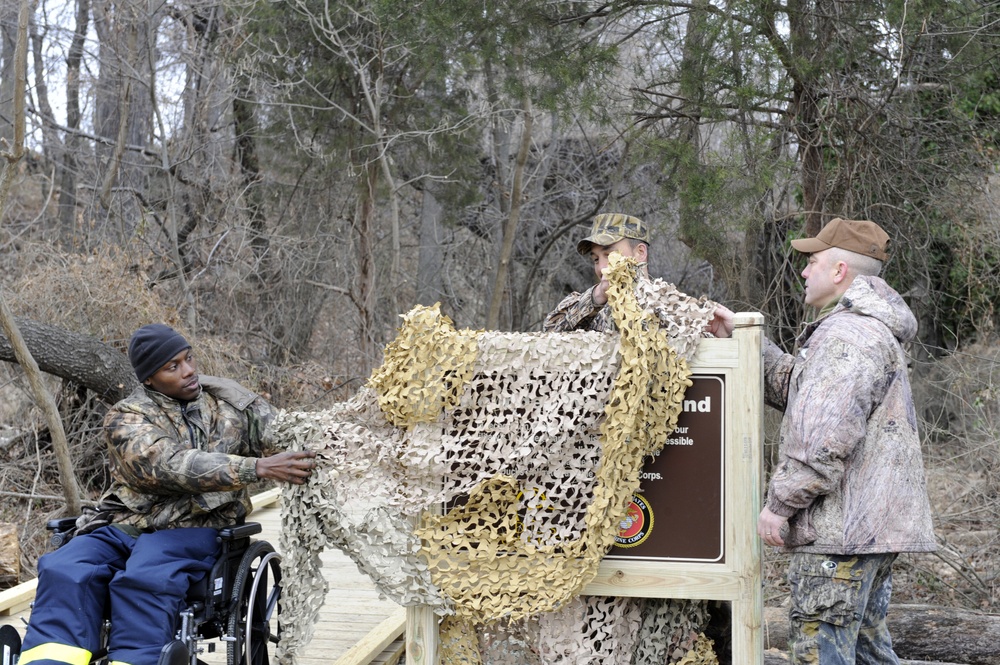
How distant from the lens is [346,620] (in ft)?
16.3

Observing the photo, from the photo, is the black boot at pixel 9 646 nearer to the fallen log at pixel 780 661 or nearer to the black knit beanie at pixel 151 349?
the black knit beanie at pixel 151 349

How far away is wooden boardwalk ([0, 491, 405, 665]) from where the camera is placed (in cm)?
441

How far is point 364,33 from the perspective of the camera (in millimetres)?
9711

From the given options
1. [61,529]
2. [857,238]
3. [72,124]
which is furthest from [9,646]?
[72,124]

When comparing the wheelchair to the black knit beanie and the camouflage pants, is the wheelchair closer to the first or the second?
the black knit beanie

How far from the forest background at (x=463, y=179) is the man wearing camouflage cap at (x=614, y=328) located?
2.81 metres

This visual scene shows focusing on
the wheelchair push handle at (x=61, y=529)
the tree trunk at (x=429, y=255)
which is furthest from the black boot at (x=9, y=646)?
the tree trunk at (x=429, y=255)

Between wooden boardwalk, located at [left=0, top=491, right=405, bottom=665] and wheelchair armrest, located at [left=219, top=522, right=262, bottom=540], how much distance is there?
3.30ft

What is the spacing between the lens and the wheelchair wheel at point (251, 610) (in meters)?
3.33

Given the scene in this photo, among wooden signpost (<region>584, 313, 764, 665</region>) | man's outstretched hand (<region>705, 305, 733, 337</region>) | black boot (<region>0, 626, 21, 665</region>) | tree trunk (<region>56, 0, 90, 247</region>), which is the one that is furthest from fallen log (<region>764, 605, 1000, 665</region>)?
tree trunk (<region>56, 0, 90, 247</region>)

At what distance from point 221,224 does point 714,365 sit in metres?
8.13

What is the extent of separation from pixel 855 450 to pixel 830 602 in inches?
17.3

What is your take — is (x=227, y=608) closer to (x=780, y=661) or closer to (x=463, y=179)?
(x=780, y=661)

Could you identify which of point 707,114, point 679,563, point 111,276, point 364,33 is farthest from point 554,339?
point 364,33
